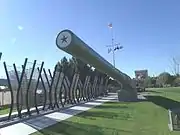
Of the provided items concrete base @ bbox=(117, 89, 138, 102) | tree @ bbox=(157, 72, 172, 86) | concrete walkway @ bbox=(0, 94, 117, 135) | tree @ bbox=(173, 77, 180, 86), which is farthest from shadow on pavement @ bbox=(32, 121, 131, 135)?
tree @ bbox=(157, 72, 172, 86)

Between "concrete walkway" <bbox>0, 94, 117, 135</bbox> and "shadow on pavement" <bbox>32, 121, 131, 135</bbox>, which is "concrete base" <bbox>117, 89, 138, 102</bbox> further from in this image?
"shadow on pavement" <bbox>32, 121, 131, 135</bbox>

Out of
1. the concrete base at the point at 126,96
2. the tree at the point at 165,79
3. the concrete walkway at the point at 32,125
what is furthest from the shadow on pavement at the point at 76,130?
the tree at the point at 165,79

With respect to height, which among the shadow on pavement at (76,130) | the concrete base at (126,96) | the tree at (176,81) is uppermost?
the tree at (176,81)

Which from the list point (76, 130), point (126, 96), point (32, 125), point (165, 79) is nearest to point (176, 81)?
point (165, 79)

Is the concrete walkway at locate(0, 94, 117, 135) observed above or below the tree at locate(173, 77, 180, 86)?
below

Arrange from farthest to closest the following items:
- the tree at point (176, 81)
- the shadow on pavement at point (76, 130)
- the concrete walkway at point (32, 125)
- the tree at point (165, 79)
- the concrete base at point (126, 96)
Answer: the tree at point (165, 79) < the tree at point (176, 81) < the concrete base at point (126, 96) < the concrete walkway at point (32, 125) < the shadow on pavement at point (76, 130)

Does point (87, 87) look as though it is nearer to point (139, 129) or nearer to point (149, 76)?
point (139, 129)

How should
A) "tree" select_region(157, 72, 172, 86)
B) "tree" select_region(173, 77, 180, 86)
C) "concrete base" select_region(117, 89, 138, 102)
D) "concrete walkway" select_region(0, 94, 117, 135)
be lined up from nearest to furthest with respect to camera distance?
"concrete walkway" select_region(0, 94, 117, 135)
"concrete base" select_region(117, 89, 138, 102)
"tree" select_region(173, 77, 180, 86)
"tree" select_region(157, 72, 172, 86)

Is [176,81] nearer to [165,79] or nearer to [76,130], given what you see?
[165,79]

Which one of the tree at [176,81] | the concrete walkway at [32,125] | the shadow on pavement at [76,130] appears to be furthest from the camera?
the tree at [176,81]

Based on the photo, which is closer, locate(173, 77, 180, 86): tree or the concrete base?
the concrete base

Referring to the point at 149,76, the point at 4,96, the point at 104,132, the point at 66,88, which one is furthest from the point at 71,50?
the point at 149,76

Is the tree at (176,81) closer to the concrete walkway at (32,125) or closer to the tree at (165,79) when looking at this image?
the tree at (165,79)

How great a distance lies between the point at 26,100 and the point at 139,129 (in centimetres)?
911
